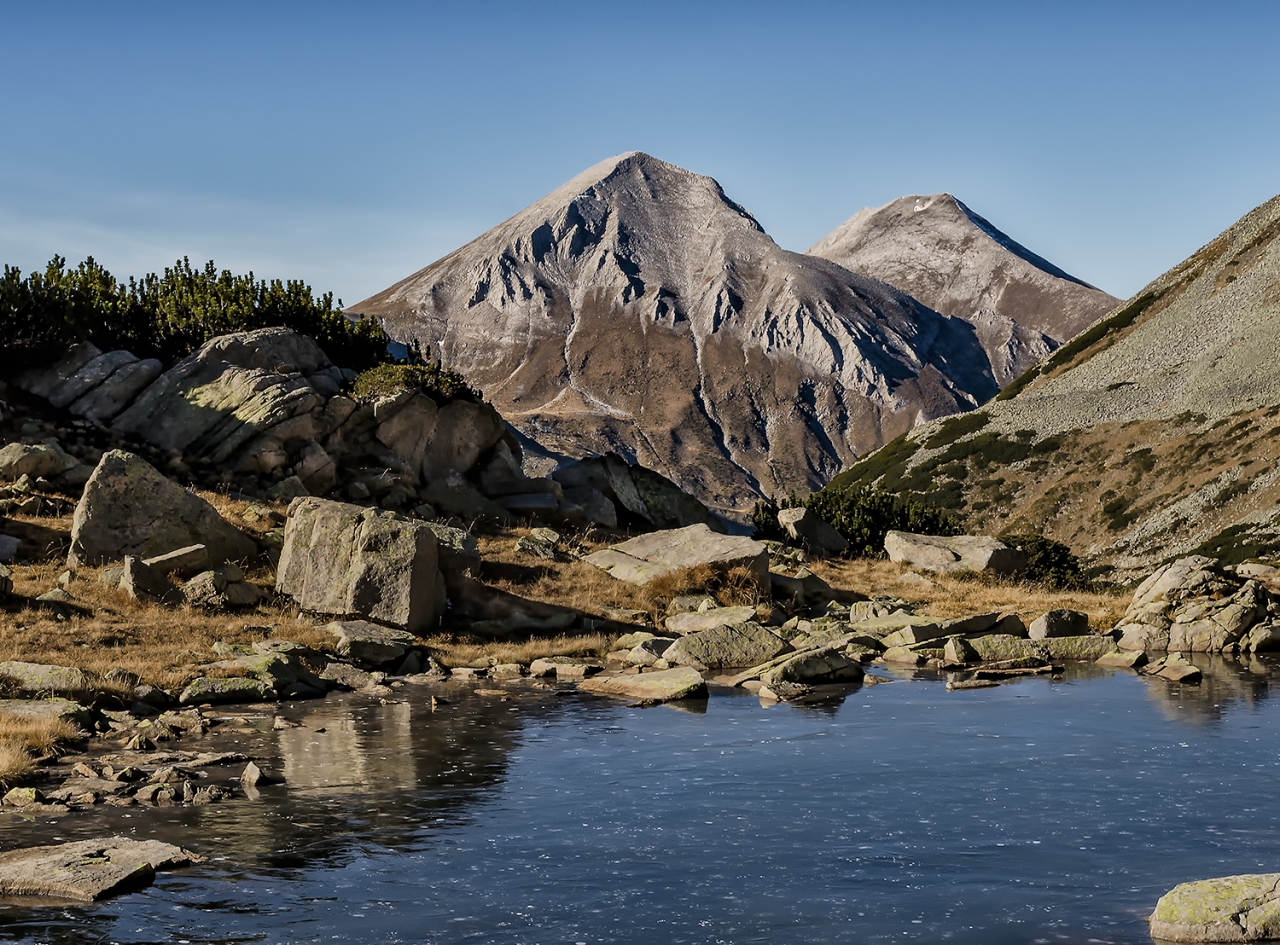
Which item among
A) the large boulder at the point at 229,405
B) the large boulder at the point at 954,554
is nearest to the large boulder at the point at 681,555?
the large boulder at the point at 954,554

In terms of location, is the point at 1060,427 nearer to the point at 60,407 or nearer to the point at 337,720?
the point at 60,407

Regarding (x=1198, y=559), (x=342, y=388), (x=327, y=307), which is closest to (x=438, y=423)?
(x=342, y=388)

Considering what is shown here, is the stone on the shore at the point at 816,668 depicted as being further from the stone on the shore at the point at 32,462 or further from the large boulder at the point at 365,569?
the stone on the shore at the point at 32,462

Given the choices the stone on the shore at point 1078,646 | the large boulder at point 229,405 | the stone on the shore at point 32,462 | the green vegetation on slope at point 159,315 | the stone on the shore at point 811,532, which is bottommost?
the stone on the shore at point 1078,646

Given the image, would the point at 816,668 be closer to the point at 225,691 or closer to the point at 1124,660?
the point at 1124,660

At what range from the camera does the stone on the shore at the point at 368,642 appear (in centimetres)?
2820

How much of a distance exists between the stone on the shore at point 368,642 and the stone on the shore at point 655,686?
481 cm

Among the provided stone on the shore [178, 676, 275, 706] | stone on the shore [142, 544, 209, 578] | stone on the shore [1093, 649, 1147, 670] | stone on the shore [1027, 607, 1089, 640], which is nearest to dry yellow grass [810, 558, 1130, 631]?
stone on the shore [1027, 607, 1089, 640]

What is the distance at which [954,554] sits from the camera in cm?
4766

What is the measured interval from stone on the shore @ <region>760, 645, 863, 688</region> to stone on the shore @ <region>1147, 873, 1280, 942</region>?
51.0 feet

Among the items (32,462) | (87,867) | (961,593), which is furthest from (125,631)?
(961,593)

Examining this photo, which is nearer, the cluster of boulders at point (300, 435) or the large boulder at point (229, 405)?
the cluster of boulders at point (300, 435)

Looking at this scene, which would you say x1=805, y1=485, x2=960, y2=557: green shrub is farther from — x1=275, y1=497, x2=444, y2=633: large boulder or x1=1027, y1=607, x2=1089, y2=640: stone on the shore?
x1=275, y1=497, x2=444, y2=633: large boulder

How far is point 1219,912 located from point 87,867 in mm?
12078
